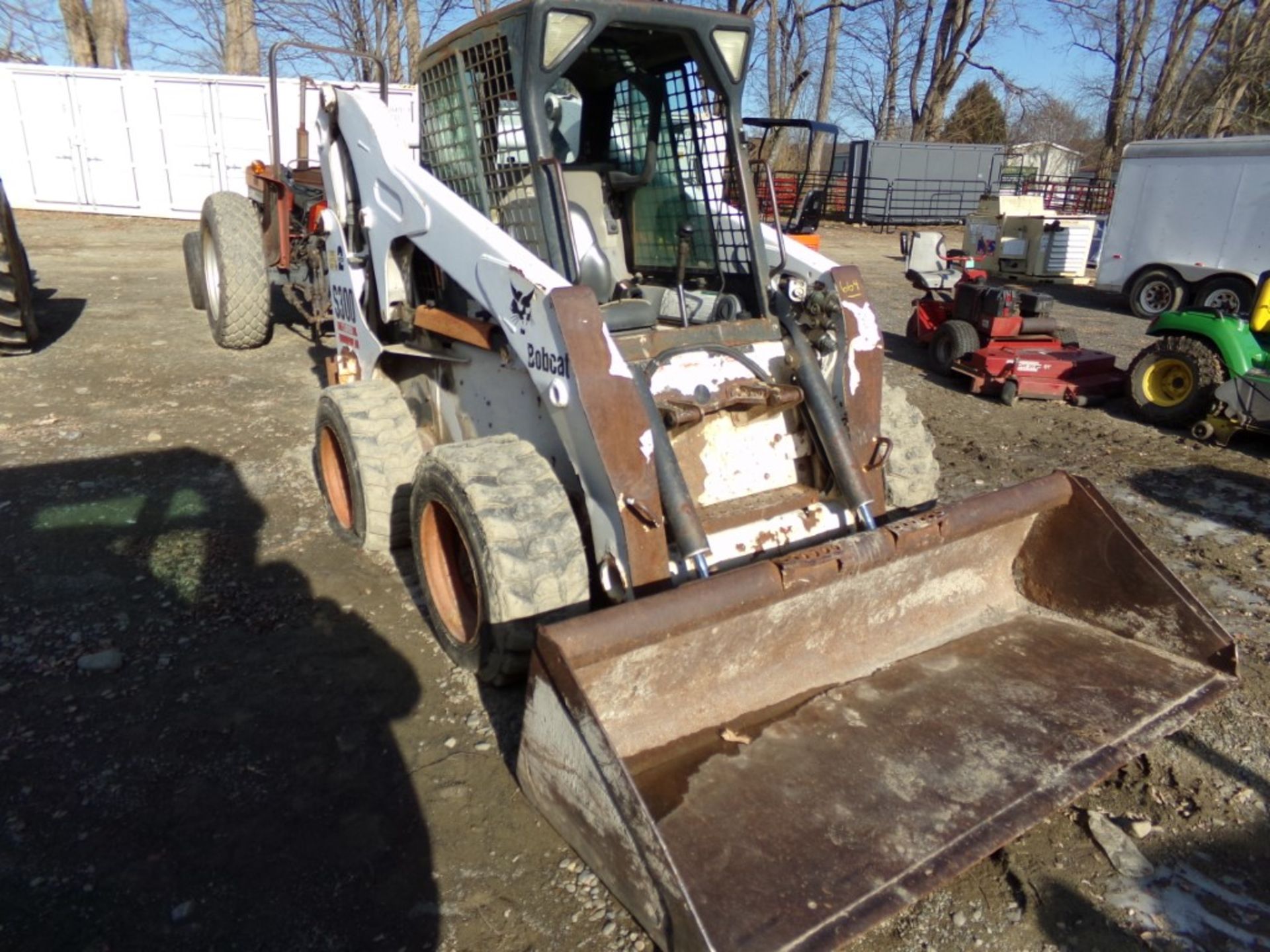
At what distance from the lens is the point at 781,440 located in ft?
11.8

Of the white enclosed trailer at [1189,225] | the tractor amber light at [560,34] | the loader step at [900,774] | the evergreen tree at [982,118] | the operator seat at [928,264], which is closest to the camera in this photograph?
the loader step at [900,774]

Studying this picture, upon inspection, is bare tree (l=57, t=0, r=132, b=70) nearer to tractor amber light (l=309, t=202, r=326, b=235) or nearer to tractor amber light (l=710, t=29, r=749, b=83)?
tractor amber light (l=309, t=202, r=326, b=235)

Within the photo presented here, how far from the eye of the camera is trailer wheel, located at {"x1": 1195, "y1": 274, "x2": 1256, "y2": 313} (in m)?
12.6

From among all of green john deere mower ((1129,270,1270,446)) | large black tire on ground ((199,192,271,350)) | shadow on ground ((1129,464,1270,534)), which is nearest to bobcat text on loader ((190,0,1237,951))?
shadow on ground ((1129,464,1270,534))

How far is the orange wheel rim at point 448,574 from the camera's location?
3461mm

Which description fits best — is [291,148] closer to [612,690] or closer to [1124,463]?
[1124,463]

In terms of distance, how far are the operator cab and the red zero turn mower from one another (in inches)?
175

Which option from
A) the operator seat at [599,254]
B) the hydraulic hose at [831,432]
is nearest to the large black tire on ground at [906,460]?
the hydraulic hose at [831,432]

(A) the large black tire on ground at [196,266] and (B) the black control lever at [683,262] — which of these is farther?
(A) the large black tire on ground at [196,266]

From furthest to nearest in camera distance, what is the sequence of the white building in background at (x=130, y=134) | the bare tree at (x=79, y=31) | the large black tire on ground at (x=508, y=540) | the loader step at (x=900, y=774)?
the bare tree at (x=79, y=31), the white building in background at (x=130, y=134), the large black tire on ground at (x=508, y=540), the loader step at (x=900, y=774)

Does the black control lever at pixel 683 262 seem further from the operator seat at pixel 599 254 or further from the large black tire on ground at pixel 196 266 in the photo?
the large black tire on ground at pixel 196 266

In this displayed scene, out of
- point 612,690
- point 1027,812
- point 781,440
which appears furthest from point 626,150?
point 1027,812

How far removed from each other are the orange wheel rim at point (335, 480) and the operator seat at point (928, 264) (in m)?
6.79

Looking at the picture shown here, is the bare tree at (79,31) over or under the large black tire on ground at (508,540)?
over
